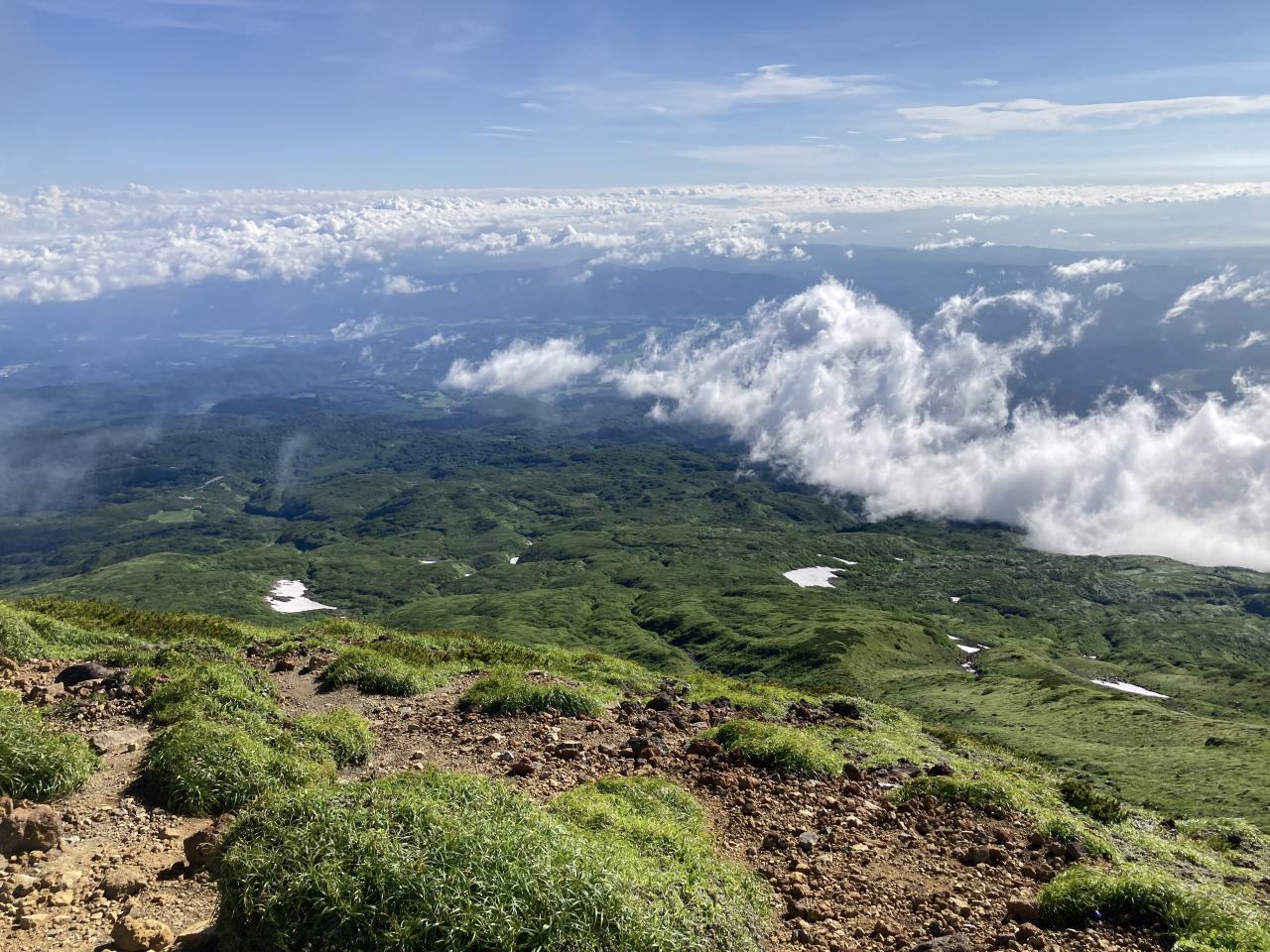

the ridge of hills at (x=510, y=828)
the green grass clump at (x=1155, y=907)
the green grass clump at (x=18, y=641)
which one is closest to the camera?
the ridge of hills at (x=510, y=828)

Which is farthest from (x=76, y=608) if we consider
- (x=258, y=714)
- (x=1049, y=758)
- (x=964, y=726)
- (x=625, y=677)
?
(x=964, y=726)

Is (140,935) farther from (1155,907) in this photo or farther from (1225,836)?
(1225,836)

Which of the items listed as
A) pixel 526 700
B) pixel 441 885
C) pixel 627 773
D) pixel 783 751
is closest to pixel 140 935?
pixel 441 885

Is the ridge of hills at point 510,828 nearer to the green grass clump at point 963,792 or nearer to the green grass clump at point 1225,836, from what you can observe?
the green grass clump at point 963,792

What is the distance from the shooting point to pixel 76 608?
96.1ft

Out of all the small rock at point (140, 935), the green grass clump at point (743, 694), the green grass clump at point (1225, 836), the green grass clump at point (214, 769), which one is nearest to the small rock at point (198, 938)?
the small rock at point (140, 935)

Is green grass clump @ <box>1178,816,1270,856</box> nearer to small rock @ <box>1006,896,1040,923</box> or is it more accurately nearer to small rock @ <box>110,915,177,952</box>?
small rock @ <box>1006,896,1040,923</box>

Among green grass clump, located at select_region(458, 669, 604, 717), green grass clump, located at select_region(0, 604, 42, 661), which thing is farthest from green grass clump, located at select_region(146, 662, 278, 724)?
green grass clump, located at select_region(458, 669, 604, 717)

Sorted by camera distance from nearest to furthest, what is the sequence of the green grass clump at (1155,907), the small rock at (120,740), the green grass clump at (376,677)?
the green grass clump at (1155,907) < the small rock at (120,740) < the green grass clump at (376,677)

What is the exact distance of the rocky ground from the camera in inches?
422

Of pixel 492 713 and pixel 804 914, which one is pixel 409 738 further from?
pixel 804 914

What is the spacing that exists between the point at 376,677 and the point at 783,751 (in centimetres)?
1328

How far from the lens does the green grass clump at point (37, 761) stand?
13.2m

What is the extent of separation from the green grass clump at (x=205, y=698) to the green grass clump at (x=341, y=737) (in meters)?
1.17
